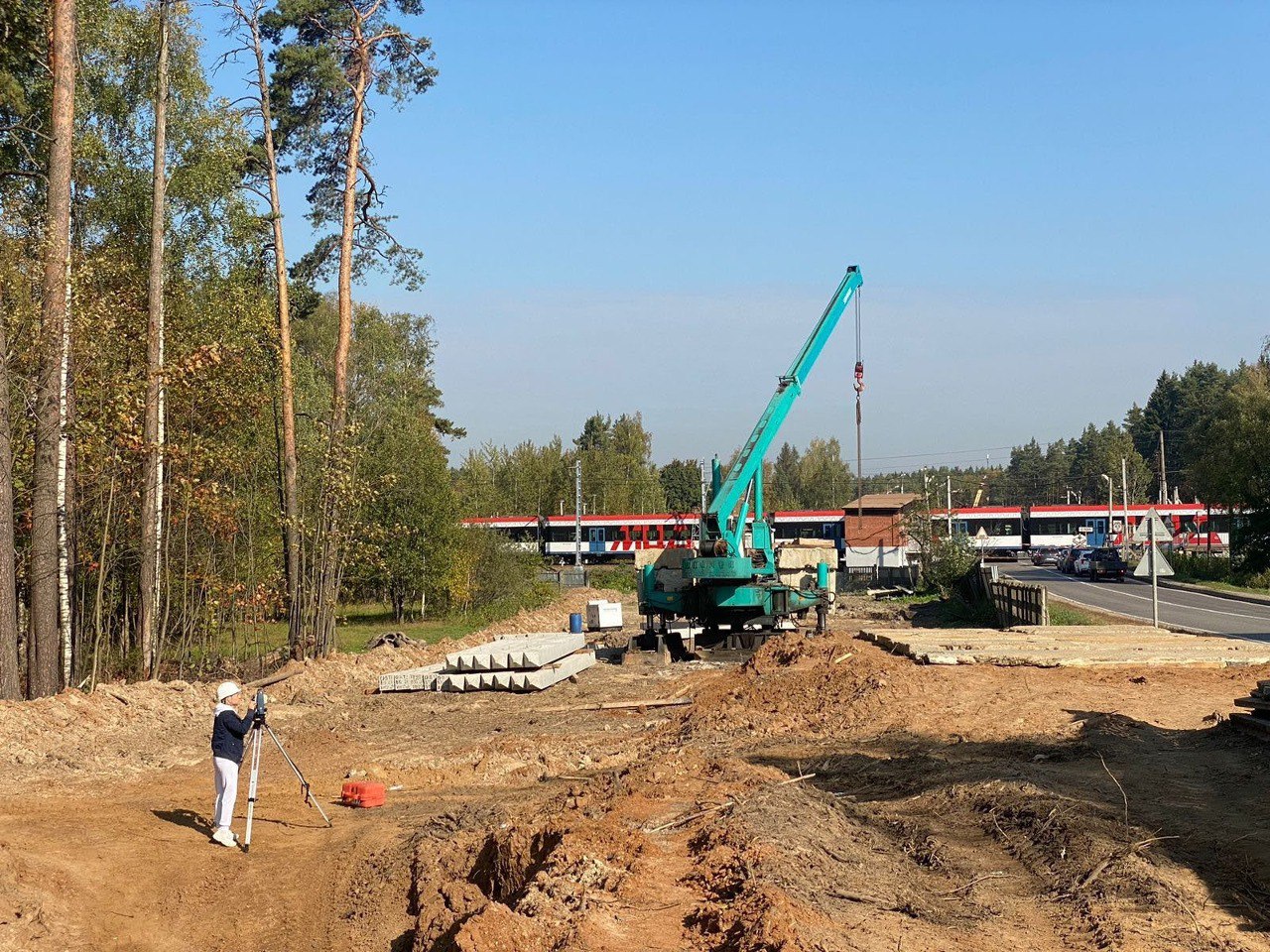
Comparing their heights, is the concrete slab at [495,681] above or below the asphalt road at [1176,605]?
above

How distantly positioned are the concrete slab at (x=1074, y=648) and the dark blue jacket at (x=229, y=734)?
1281cm

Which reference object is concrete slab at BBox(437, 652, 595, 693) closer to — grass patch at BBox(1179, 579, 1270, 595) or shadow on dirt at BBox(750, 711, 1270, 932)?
shadow on dirt at BBox(750, 711, 1270, 932)

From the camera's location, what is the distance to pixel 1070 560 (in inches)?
2542

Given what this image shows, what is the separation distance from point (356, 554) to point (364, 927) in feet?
56.2

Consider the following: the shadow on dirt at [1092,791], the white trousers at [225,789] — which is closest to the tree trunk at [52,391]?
the white trousers at [225,789]

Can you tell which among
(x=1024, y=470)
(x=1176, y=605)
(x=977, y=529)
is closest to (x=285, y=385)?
(x=1176, y=605)

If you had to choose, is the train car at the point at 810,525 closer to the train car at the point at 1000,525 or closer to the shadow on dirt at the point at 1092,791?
the train car at the point at 1000,525

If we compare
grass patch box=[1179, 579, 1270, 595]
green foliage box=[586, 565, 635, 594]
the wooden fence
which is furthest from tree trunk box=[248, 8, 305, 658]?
grass patch box=[1179, 579, 1270, 595]

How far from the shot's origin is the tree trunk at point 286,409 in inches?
978

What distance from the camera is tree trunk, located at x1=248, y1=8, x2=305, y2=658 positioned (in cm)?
2485

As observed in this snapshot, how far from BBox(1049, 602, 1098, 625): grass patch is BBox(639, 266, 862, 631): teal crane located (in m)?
6.38

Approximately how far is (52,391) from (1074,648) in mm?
17261

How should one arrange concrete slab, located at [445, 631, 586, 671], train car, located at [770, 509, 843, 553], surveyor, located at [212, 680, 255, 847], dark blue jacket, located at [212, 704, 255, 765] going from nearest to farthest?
1. surveyor, located at [212, 680, 255, 847]
2. dark blue jacket, located at [212, 704, 255, 765]
3. concrete slab, located at [445, 631, 586, 671]
4. train car, located at [770, 509, 843, 553]

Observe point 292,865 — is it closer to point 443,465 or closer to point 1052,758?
point 1052,758
